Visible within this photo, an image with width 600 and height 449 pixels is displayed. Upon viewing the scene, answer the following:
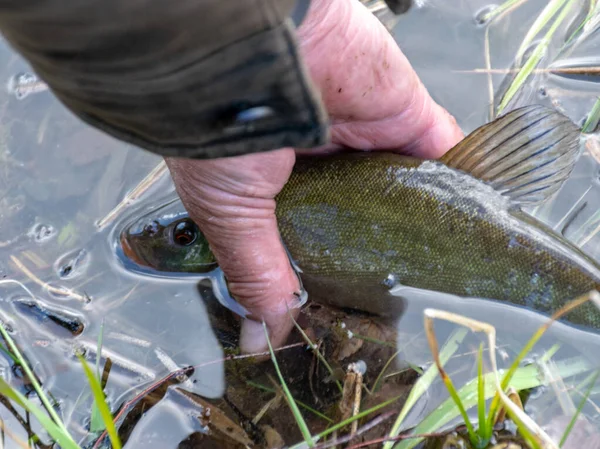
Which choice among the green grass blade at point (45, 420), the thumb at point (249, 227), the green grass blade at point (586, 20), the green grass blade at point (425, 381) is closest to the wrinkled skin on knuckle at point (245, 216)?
the thumb at point (249, 227)

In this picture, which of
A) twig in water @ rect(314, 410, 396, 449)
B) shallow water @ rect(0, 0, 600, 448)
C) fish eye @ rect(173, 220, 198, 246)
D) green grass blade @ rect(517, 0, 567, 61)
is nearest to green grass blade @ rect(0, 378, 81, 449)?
shallow water @ rect(0, 0, 600, 448)

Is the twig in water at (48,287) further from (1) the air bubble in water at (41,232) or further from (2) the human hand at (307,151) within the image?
(2) the human hand at (307,151)

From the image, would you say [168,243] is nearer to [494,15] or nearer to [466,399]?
[466,399]

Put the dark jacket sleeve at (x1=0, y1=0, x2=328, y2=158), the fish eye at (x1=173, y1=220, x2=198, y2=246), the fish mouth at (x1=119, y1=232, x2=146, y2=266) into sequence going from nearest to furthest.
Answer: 1. the dark jacket sleeve at (x1=0, y1=0, x2=328, y2=158)
2. the fish eye at (x1=173, y1=220, x2=198, y2=246)
3. the fish mouth at (x1=119, y1=232, x2=146, y2=266)

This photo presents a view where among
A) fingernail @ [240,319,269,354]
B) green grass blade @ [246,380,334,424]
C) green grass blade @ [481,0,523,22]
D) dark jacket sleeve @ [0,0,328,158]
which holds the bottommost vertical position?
green grass blade @ [246,380,334,424]

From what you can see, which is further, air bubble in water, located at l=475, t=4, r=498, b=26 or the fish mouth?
air bubble in water, located at l=475, t=4, r=498, b=26

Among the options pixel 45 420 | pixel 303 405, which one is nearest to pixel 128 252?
pixel 303 405

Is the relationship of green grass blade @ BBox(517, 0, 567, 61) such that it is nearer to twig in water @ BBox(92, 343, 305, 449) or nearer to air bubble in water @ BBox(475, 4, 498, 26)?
air bubble in water @ BBox(475, 4, 498, 26)
